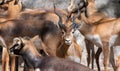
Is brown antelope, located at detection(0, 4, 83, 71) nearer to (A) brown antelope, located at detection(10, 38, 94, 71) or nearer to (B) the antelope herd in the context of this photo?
(B) the antelope herd

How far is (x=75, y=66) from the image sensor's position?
12.6 feet

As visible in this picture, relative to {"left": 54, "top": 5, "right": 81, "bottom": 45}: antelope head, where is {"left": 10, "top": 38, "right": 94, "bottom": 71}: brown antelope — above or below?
above

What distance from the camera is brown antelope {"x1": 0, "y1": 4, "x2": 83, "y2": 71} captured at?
19.8 ft

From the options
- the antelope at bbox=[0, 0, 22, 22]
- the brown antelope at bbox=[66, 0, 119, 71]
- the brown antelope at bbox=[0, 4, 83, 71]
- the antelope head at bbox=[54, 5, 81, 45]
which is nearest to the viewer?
the antelope head at bbox=[54, 5, 81, 45]

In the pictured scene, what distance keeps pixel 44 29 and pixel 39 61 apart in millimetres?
2568

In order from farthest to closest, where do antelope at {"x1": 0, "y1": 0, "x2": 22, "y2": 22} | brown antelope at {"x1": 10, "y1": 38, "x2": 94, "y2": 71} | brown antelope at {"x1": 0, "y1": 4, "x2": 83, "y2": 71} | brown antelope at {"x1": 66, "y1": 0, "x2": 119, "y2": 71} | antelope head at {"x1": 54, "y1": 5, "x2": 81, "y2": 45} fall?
antelope at {"x1": 0, "y1": 0, "x2": 22, "y2": 22}
brown antelope at {"x1": 66, "y1": 0, "x2": 119, "y2": 71}
brown antelope at {"x1": 0, "y1": 4, "x2": 83, "y2": 71}
antelope head at {"x1": 54, "y1": 5, "x2": 81, "y2": 45}
brown antelope at {"x1": 10, "y1": 38, "x2": 94, "y2": 71}

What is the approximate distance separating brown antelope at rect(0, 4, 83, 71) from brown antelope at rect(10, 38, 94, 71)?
1.67m

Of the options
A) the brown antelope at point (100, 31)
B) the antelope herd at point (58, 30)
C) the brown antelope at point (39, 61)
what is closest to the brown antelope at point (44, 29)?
the antelope herd at point (58, 30)

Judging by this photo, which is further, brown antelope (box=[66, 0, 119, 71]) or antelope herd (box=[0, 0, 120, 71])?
brown antelope (box=[66, 0, 119, 71])

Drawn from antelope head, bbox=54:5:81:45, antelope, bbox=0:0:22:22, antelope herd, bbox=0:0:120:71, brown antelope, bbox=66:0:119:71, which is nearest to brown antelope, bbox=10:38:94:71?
antelope herd, bbox=0:0:120:71

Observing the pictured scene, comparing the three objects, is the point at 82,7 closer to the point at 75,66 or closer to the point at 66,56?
the point at 66,56

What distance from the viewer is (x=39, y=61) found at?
3973 mm

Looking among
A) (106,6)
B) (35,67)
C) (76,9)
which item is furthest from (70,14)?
(106,6)

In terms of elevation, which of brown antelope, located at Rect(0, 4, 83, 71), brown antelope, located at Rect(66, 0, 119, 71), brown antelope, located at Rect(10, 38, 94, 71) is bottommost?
brown antelope, located at Rect(66, 0, 119, 71)
